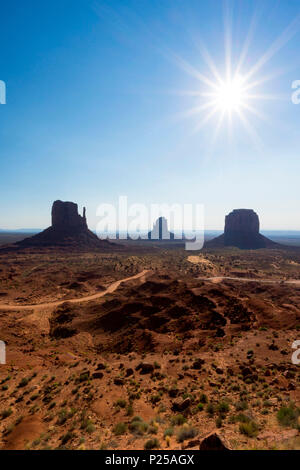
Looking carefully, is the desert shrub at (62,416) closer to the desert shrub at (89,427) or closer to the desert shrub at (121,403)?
the desert shrub at (89,427)

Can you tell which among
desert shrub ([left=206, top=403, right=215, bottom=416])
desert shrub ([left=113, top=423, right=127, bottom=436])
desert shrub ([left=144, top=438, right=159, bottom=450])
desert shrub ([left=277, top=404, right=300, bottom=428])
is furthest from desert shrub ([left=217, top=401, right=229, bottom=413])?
desert shrub ([left=113, top=423, right=127, bottom=436])

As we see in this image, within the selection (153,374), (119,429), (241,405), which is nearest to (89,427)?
(119,429)

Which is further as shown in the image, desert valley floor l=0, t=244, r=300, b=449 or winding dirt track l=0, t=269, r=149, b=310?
winding dirt track l=0, t=269, r=149, b=310

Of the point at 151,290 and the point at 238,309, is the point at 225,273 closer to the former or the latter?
the point at 151,290

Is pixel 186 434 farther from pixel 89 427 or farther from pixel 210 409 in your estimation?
pixel 89 427

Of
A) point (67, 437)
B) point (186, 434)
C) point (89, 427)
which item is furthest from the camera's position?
point (89, 427)

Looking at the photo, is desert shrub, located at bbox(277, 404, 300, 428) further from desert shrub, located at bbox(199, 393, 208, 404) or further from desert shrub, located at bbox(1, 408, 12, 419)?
desert shrub, located at bbox(1, 408, 12, 419)
